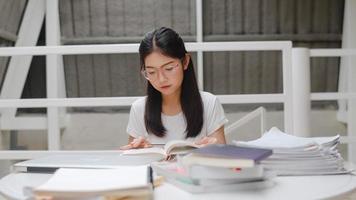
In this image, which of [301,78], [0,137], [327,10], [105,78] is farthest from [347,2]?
[0,137]

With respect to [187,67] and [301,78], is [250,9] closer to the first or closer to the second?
[301,78]

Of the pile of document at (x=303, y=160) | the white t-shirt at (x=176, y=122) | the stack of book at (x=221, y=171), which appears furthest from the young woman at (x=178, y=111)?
the stack of book at (x=221, y=171)

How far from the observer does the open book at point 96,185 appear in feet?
1.70

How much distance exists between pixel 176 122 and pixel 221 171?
2.33ft

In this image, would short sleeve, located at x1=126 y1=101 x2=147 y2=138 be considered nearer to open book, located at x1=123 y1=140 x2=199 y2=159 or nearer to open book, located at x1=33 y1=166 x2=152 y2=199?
open book, located at x1=123 y1=140 x2=199 y2=159

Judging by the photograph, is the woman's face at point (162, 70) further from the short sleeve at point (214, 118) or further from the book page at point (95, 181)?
the book page at point (95, 181)

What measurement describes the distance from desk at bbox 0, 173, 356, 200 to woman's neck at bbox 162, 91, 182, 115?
2.07 feet

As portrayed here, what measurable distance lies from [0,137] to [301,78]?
77.1 inches

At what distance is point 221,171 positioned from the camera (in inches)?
25.2

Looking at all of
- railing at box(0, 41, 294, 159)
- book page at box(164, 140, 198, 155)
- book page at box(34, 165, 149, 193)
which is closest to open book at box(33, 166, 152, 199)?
book page at box(34, 165, 149, 193)

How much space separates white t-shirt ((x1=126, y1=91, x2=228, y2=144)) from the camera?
4.38 feet

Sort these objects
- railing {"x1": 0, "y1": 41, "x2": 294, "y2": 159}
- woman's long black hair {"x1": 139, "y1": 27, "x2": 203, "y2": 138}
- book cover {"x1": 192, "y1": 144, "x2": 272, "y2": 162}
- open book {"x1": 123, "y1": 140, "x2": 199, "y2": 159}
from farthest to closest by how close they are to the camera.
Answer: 1. railing {"x1": 0, "y1": 41, "x2": 294, "y2": 159}
2. woman's long black hair {"x1": 139, "y1": 27, "x2": 203, "y2": 138}
3. open book {"x1": 123, "y1": 140, "x2": 199, "y2": 159}
4. book cover {"x1": 192, "y1": 144, "x2": 272, "y2": 162}

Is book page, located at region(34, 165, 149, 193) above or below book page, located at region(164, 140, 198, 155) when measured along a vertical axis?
above

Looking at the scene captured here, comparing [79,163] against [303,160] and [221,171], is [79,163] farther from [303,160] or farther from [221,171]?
[303,160]
